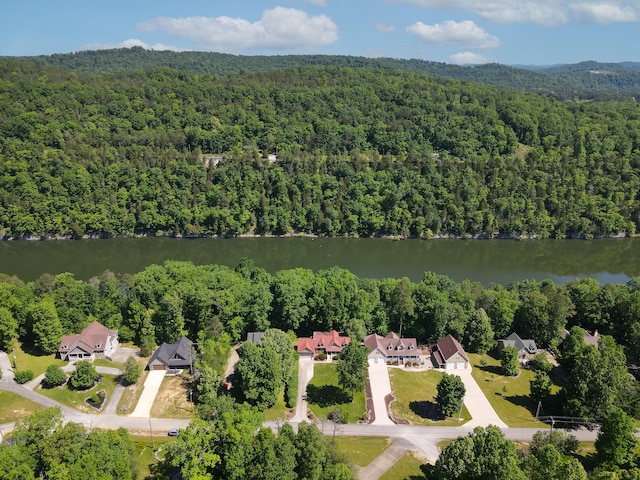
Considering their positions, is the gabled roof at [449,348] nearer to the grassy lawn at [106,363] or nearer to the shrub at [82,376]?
the grassy lawn at [106,363]

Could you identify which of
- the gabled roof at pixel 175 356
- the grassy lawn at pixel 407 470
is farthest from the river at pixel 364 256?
the grassy lawn at pixel 407 470

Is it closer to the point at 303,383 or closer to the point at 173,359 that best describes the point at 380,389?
the point at 303,383

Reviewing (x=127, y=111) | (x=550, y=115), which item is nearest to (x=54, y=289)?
(x=127, y=111)

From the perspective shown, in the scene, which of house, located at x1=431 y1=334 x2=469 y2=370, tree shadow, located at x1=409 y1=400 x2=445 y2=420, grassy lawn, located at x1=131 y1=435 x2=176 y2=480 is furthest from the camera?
house, located at x1=431 y1=334 x2=469 y2=370

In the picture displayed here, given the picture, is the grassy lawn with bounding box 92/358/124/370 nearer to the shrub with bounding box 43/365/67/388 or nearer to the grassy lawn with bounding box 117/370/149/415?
the grassy lawn with bounding box 117/370/149/415

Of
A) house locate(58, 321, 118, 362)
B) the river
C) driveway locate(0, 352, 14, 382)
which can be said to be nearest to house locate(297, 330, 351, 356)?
house locate(58, 321, 118, 362)
